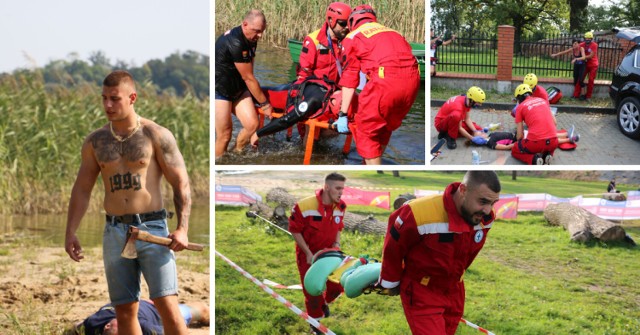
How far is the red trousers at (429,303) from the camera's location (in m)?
4.91

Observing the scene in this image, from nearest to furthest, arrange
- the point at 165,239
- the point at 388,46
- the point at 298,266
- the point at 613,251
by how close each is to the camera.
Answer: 1. the point at 165,239
2. the point at 388,46
3. the point at 298,266
4. the point at 613,251

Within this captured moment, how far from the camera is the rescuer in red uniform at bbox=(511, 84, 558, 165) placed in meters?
7.56

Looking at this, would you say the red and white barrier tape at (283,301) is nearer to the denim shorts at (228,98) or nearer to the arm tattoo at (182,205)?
the denim shorts at (228,98)

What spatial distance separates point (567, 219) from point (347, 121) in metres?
2.11

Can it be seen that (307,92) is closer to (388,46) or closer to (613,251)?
(388,46)

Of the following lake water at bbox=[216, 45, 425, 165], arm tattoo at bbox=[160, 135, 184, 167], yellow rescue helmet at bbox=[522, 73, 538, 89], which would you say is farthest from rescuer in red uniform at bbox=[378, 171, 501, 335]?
yellow rescue helmet at bbox=[522, 73, 538, 89]

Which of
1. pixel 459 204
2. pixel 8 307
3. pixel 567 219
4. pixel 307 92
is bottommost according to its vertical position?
pixel 8 307

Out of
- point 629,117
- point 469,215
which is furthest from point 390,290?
point 629,117

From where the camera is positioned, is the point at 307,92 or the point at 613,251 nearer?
the point at 307,92

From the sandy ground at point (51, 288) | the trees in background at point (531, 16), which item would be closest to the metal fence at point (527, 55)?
the trees in background at point (531, 16)

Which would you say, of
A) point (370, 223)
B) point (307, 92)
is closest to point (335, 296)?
point (370, 223)

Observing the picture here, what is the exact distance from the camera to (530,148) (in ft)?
25.1

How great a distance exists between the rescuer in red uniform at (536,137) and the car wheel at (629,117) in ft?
3.52

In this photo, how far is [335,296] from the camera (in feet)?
21.4
